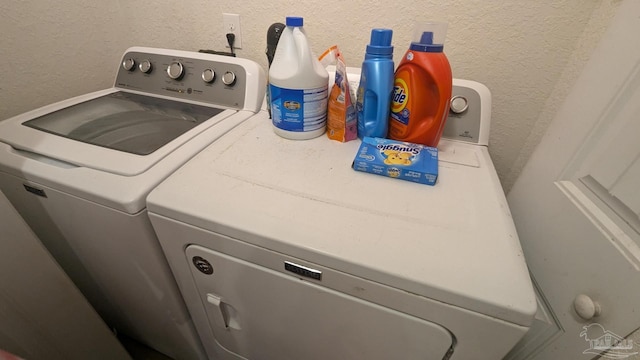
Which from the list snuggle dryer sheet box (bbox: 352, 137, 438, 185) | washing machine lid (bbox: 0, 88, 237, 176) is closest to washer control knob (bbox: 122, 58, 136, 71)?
washing machine lid (bbox: 0, 88, 237, 176)

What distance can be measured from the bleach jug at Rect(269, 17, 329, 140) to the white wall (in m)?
0.39

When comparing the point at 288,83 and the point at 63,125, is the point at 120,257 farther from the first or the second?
the point at 288,83

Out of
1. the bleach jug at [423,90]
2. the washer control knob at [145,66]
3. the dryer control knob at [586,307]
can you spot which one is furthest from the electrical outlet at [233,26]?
the dryer control knob at [586,307]

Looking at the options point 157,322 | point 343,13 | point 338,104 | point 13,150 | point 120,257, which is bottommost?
point 157,322

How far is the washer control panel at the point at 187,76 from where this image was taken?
1.00m

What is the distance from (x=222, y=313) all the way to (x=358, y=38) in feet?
3.41

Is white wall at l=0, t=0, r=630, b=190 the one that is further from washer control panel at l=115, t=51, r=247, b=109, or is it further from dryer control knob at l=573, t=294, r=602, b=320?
dryer control knob at l=573, t=294, r=602, b=320

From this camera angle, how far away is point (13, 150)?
0.75 m

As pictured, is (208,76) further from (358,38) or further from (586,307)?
(586,307)

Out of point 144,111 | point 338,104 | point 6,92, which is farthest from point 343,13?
point 6,92

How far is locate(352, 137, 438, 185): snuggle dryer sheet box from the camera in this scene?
63cm

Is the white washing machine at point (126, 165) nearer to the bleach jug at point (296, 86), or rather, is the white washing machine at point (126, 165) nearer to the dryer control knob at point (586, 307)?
the bleach jug at point (296, 86)

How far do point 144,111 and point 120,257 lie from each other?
1.93 ft

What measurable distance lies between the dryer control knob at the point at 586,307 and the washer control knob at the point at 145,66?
1567 mm
